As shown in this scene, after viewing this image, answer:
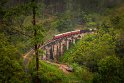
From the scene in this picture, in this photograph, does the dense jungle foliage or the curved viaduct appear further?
the curved viaduct

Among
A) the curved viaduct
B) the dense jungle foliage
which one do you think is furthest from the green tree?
the curved viaduct

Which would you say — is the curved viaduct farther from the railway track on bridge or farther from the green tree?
the green tree

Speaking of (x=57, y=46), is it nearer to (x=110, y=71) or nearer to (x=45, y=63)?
(x=45, y=63)

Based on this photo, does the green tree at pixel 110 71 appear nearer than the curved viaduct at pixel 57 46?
Yes

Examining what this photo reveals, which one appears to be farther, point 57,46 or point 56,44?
point 57,46

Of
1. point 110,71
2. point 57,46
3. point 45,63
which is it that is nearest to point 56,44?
point 57,46

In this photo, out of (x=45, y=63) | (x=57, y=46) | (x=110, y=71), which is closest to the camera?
(x=110, y=71)

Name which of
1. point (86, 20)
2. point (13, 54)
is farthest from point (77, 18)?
point (13, 54)

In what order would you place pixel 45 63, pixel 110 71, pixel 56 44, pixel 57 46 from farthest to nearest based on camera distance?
pixel 57 46, pixel 56 44, pixel 45 63, pixel 110 71

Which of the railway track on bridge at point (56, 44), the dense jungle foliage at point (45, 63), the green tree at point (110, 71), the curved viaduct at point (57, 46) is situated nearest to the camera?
the dense jungle foliage at point (45, 63)

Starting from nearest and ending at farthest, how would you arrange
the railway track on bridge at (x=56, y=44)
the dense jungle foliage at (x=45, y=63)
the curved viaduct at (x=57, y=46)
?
the dense jungle foliage at (x=45, y=63) < the railway track on bridge at (x=56, y=44) < the curved viaduct at (x=57, y=46)

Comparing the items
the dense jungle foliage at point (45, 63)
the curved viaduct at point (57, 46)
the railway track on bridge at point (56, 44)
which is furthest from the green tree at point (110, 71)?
the curved viaduct at point (57, 46)

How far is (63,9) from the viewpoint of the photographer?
78750 mm

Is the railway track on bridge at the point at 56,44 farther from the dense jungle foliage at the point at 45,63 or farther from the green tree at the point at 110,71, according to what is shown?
A: the green tree at the point at 110,71
